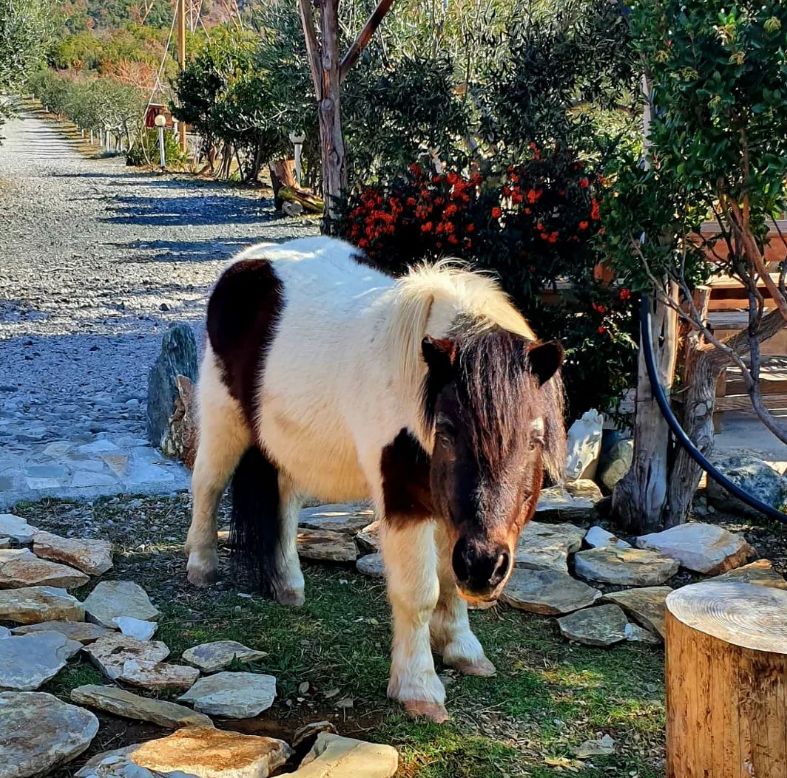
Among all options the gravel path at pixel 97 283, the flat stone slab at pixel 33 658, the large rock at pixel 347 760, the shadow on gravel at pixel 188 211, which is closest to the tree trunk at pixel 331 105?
the gravel path at pixel 97 283

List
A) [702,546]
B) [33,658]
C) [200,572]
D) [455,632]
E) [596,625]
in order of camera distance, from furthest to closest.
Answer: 1. [702,546]
2. [200,572]
3. [596,625]
4. [455,632]
5. [33,658]

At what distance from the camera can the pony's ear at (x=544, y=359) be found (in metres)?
2.89

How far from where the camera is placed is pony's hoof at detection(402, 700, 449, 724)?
3.30m

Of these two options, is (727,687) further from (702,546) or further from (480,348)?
(702,546)

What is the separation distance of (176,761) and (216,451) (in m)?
1.85

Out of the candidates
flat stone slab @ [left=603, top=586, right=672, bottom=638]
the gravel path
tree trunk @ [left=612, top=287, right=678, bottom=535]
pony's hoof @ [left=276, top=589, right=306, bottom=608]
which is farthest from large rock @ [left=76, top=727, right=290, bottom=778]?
the gravel path

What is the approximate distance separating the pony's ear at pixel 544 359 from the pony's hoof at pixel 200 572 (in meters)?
2.29

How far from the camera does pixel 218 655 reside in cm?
368

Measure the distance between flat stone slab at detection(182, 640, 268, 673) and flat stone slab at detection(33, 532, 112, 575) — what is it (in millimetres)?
1023

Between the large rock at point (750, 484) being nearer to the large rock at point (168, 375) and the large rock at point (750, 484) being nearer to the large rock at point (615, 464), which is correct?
the large rock at point (615, 464)

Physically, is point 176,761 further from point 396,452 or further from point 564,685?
point 564,685

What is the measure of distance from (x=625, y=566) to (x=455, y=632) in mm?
1355

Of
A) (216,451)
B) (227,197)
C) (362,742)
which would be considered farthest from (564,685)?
(227,197)

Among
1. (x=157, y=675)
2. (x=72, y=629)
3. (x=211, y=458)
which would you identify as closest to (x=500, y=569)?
(x=157, y=675)
